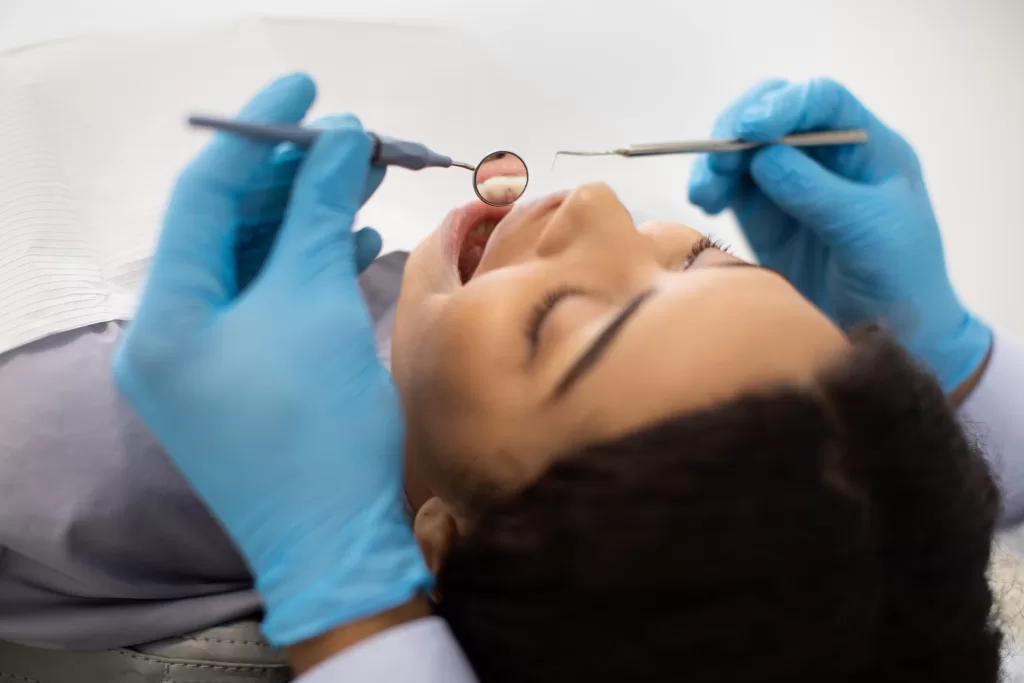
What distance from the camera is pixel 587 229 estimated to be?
0.73 meters

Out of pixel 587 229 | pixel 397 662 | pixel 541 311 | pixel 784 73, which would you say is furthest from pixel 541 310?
pixel 784 73

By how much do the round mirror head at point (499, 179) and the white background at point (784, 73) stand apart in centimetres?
78

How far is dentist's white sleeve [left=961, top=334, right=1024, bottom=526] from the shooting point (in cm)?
110

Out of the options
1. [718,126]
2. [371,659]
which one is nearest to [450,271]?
[371,659]

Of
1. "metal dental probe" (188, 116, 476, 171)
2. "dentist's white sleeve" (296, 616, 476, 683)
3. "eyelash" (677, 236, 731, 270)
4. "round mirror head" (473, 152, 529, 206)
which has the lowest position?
"dentist's white sleeve" (296, 616, 476, 683)

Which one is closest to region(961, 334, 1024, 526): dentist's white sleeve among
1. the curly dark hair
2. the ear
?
the curly dark hair

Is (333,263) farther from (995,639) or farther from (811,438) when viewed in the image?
(995,639)

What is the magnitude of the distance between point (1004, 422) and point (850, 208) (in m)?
0.43

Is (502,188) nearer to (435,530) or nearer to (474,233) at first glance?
(474,233)

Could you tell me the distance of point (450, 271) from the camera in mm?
804

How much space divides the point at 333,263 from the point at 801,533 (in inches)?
19.0

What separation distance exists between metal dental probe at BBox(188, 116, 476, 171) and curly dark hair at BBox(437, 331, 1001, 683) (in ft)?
1.25

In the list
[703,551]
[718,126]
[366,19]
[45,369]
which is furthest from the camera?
[366,19]

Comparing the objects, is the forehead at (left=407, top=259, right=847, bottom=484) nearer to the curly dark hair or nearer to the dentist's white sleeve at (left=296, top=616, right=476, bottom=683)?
the curly dark hair
